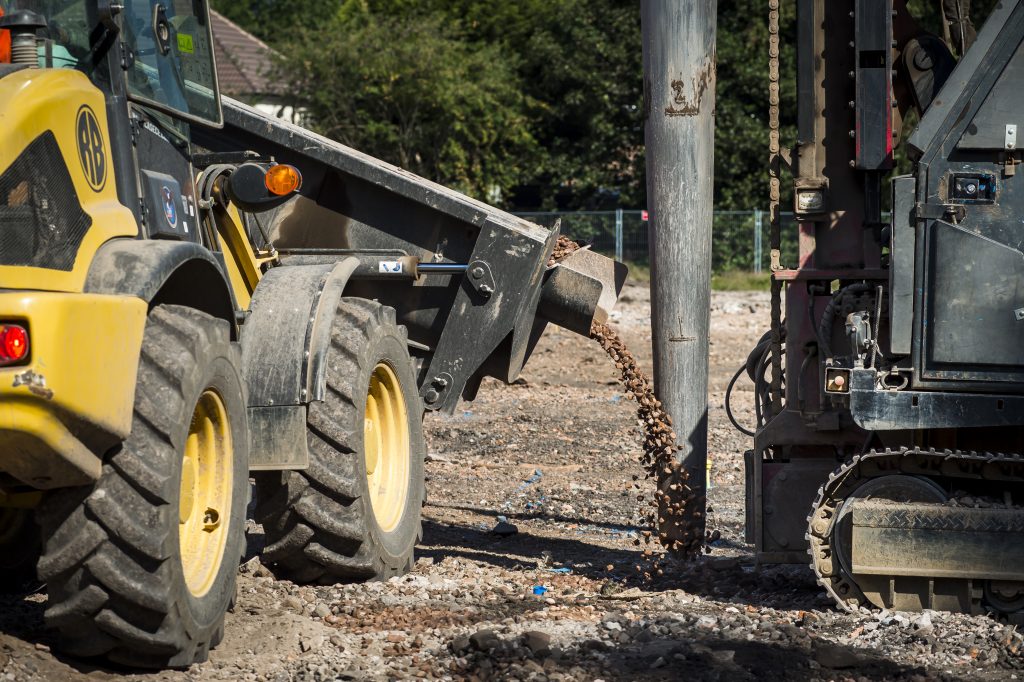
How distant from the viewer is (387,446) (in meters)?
6.12

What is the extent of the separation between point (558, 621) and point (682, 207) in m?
1.98

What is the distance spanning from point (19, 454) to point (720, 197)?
89.6 ft

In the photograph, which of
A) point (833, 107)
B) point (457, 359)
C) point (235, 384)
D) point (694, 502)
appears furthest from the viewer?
point (457, 359)

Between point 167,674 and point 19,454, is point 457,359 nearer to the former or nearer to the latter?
point 167,674

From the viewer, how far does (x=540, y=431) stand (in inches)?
412

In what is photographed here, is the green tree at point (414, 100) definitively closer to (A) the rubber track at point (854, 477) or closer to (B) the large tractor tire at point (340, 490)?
(B) the large tractor tire at point (340, 490)

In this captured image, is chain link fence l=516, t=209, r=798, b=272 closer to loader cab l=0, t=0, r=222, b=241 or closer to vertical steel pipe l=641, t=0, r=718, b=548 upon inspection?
vertical steel pipe l=641, t=0, r=718, b=548

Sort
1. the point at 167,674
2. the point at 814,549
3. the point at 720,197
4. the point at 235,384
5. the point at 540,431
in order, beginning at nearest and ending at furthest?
1. the point at 167,674
2. the point at 235,384
3. the point at 814,549
4. the point at 540,431
5. the point at 720,197

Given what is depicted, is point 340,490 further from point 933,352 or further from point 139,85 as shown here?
point 933,352

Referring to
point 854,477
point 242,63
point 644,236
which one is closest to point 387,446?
point 854,477

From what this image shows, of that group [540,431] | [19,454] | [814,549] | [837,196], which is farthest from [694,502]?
[540,431]

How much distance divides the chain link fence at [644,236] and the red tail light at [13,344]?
22386mm

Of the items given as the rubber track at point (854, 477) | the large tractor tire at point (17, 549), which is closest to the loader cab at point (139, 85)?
the large tractor tire at point (17, 549)

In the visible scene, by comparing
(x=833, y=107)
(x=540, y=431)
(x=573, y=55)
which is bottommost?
(x=540, y=431)
